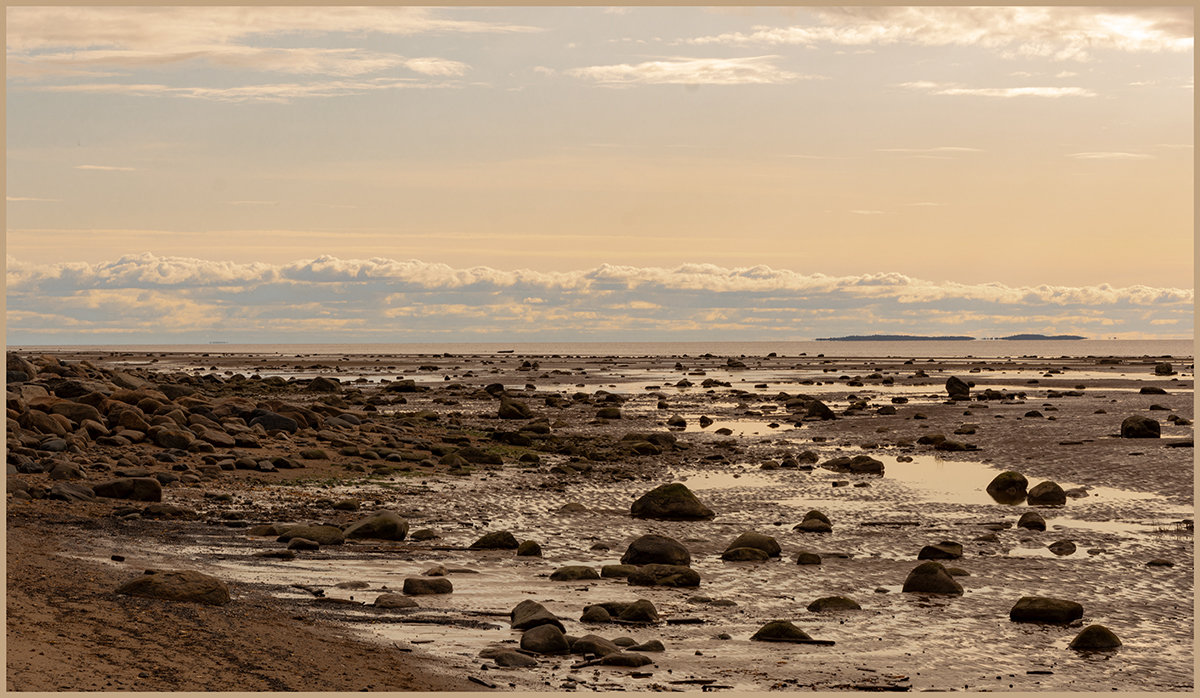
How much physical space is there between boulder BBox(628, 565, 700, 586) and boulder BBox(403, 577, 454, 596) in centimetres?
278

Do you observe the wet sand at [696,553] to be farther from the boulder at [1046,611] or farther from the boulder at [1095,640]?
the boulder at [1046,611]

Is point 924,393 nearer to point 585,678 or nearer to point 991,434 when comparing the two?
point 991,434

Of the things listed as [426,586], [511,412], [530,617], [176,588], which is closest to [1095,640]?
[530,617]

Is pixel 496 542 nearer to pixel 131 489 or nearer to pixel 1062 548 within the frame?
pixel 131 489

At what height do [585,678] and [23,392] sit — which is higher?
[23,392]

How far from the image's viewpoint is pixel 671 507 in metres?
21.2

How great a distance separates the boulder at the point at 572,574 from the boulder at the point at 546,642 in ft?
12.5

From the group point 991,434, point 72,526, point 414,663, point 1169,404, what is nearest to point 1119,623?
point 414,663

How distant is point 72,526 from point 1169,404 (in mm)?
48820

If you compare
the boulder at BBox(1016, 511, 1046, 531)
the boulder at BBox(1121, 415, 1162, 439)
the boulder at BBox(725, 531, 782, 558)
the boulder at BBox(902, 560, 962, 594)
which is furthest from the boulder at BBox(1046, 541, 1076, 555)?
the boulder at BBox(1121, 415, 1162, 439)

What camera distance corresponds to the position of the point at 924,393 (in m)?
64.4

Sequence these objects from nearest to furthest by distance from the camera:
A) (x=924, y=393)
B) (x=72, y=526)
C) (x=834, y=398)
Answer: (x=72, y=526)
(x=834, y=398)
(x=924, y=393)

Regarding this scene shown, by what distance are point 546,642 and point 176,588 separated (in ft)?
15.6

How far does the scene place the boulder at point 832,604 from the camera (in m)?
13.6
